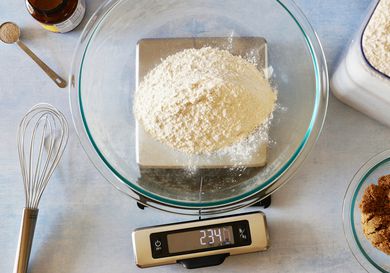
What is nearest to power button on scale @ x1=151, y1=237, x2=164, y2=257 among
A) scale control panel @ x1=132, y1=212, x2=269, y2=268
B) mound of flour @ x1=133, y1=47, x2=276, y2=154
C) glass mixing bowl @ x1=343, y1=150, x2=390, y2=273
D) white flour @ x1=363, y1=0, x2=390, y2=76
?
scale control panel @ x1=132, y1=212, x2=269, y2=268

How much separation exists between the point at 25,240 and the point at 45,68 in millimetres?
327

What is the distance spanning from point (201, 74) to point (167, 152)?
0.51ft

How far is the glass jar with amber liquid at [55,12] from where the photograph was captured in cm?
88

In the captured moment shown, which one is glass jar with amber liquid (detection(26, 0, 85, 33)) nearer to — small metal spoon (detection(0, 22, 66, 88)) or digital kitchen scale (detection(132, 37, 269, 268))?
small metal spoon (detection(0, 22, 66, 88))

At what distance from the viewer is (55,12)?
883mm

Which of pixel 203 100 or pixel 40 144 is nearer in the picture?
pixel 203 100

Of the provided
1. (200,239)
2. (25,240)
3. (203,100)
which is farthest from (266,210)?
(25,240)

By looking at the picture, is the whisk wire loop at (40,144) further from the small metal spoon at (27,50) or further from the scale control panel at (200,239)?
the scale control panel at (200,239)

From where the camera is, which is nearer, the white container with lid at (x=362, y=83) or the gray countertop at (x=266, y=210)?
the white container with lid at (x=362, y=83)

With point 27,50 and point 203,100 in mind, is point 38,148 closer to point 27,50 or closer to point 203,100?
point 27,50

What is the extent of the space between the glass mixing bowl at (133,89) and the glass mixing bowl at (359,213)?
118 millimetres

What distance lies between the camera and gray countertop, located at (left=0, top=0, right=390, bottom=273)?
0.90m

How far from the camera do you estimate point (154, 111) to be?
797 millimetres

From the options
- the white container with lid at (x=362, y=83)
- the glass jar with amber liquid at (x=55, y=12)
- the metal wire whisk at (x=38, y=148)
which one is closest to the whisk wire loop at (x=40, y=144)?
the metal wire whisk at (x=38, y=148)
